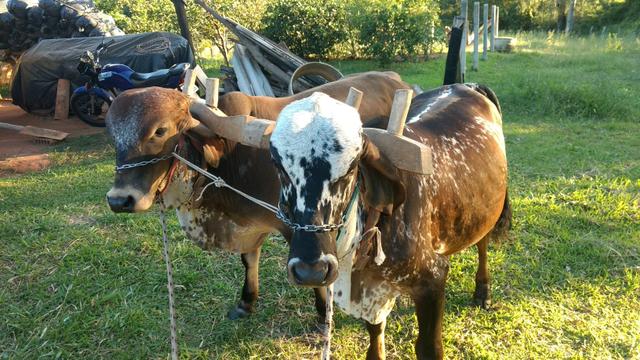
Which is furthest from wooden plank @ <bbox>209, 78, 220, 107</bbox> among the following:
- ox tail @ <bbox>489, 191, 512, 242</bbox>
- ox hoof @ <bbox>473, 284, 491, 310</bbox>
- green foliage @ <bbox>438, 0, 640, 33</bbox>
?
green foliage @ <bbox>438, 0, 640, 33</bbox>

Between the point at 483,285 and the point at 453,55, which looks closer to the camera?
the point at 483,285

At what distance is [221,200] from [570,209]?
11.4ft

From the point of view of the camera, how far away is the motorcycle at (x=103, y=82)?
698cm

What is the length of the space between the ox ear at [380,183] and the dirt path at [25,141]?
600 centimetres

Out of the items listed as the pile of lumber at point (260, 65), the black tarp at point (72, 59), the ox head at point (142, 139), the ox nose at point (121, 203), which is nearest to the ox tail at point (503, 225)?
the ox head at point (142, 139)

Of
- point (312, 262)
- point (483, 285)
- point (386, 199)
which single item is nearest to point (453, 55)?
point (483, 285)

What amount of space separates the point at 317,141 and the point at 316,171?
10 cm

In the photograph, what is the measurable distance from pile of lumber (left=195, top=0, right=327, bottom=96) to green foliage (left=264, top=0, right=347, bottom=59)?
5.95 m

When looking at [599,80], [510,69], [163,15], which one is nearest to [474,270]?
[599,80]

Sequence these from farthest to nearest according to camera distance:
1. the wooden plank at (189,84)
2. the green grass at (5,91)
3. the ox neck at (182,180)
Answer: the green grass at (5,91), the wooden plank at (189,84), the ox neck at (182,180)

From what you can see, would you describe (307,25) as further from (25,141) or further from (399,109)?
(399,109)

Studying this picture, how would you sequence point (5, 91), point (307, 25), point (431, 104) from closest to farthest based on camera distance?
point (431, 104), point (5, 91), point (307, 25)

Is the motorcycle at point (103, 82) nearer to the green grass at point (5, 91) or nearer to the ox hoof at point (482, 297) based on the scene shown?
the green grass at point (5, 91)

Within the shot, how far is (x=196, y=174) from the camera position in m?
2.66
